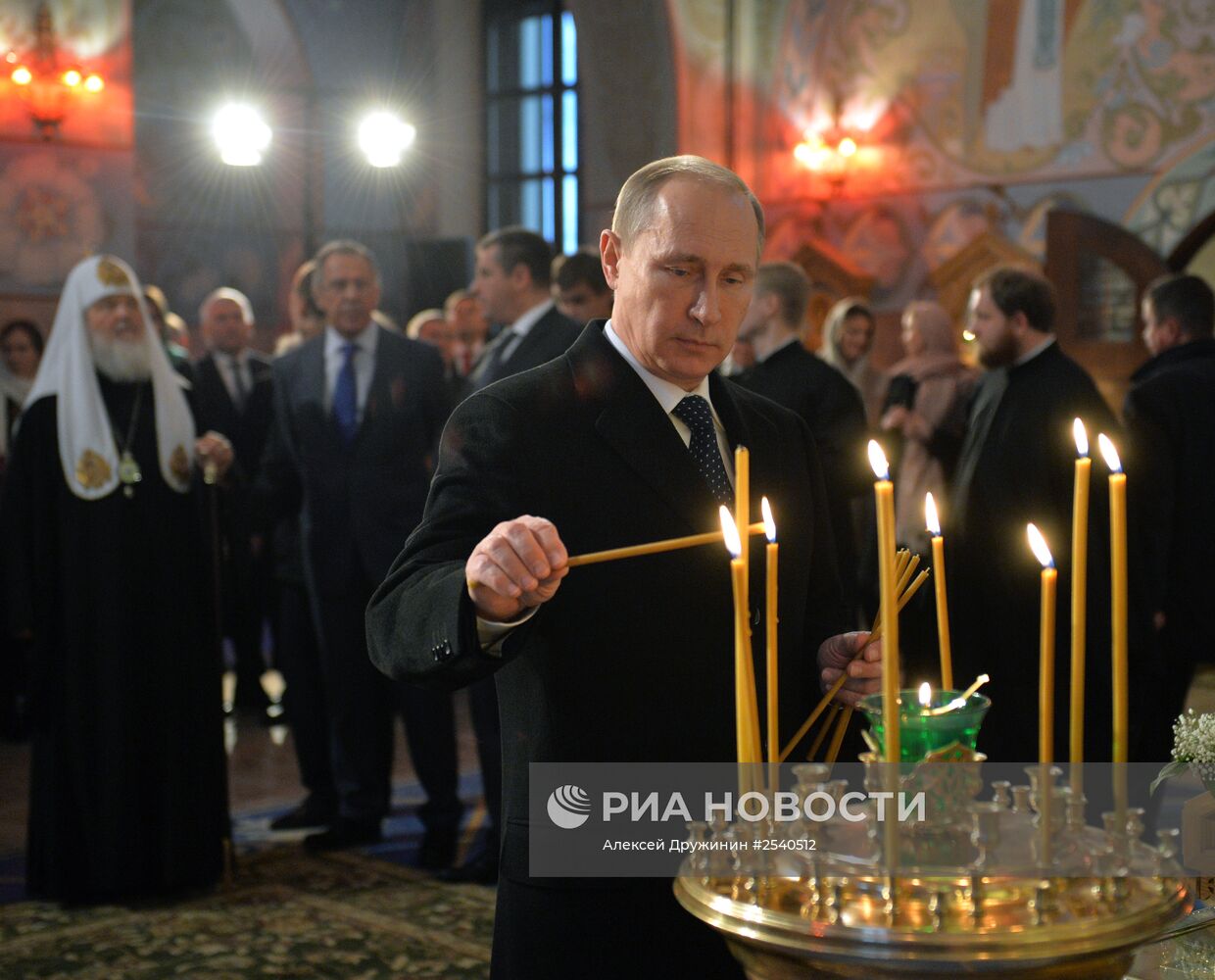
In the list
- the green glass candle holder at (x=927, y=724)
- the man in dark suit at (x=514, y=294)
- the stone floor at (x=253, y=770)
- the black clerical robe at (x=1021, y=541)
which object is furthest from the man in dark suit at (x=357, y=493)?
the green glass candle holder at (x=927, y=724)

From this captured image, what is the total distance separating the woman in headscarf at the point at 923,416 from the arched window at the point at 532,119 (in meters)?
8.50

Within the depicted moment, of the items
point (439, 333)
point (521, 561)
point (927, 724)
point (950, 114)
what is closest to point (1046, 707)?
point (927, 724)

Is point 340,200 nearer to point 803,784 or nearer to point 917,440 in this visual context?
point 917,440

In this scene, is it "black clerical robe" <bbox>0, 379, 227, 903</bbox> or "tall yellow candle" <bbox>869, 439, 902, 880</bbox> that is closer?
"tall yellow candle" <bbox>869, 439, 902, 880</bbox>

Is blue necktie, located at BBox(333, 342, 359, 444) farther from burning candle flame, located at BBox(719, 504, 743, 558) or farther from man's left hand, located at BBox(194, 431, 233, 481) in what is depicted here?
burning candle flame, located at BBox(719, 504, 743, 558)

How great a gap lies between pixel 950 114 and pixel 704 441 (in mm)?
9689

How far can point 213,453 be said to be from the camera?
5020 mm

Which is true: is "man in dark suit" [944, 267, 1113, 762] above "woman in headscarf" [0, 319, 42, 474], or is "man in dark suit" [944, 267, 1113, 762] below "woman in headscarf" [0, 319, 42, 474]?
below

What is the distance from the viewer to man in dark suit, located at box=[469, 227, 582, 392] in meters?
5.13

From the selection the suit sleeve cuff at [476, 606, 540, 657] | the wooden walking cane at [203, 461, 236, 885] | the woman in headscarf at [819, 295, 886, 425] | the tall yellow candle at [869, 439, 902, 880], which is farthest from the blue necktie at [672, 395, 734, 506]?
the woman in headscarf at [819, 295, 886, 425]

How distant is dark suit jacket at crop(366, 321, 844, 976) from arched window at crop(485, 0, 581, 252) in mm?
12264

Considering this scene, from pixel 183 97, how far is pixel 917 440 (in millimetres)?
9452

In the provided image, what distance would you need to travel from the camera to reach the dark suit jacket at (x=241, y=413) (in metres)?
7.02

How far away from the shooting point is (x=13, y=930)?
4.52 metres
